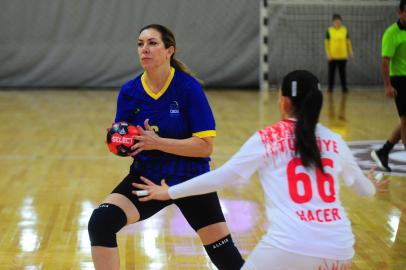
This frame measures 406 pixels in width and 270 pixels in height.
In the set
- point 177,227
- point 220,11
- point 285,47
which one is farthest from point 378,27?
point 177,227

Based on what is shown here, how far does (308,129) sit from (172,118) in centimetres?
125

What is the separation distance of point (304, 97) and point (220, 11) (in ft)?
56.1

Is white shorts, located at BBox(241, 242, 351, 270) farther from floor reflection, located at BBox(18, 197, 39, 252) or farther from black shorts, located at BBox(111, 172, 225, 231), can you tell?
floor reflection, located at BBox(18, 197, 39, 252)

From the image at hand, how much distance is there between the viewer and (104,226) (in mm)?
3930

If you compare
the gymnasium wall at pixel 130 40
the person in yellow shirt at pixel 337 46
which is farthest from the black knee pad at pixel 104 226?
the gymnasium wall at pixel 130 40

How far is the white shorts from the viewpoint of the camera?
9.99 ft

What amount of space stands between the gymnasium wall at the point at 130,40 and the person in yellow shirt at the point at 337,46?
53.9 inches

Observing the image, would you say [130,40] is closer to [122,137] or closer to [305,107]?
→ [122,137]

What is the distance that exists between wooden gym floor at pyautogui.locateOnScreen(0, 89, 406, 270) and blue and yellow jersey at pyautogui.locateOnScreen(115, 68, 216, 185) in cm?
130

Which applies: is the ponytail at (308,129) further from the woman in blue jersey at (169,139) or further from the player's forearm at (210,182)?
the woman in blue jersey at (169,139)

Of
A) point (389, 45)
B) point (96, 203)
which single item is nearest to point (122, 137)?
point (96, 203)

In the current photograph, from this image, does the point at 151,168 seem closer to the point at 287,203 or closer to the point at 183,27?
the point at 287,203

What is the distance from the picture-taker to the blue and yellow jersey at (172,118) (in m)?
4.20

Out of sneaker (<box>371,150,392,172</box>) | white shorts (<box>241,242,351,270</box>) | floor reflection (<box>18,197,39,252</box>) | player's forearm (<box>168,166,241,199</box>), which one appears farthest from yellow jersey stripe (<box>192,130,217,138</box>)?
sneaker (<box>371,150,392,172</box>)
